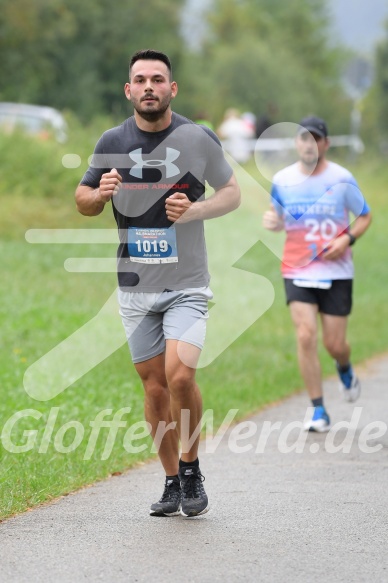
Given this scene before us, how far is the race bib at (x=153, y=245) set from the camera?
6.83 metres

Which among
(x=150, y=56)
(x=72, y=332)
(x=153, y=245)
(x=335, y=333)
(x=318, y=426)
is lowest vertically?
(x=318, y=426)

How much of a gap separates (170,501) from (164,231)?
142 centimetres

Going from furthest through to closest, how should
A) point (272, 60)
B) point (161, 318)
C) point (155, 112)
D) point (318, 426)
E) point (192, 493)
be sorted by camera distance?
point (272, 60) < point (318, 426) < point (161, 318) < point (192, 493) < point (155, 112)

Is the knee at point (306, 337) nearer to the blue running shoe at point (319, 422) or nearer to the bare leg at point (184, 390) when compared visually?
the blue running shoe at point (319, 422)

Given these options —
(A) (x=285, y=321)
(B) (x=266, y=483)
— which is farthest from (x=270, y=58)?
(B) (x=266, y=483)

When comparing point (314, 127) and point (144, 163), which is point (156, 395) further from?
point (314, 127)

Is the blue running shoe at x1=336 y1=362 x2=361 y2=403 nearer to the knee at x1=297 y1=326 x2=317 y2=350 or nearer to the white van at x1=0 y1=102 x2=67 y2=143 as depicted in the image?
the knee at x1=297 y1=326 x2=317 y2=350

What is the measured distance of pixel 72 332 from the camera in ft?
46.5

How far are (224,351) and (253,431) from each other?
426 centimetres

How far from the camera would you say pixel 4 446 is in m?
8.66

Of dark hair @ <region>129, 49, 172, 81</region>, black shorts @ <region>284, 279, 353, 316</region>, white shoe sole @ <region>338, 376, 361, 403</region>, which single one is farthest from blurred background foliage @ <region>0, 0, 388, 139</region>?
dark hair @ <region>129, 49, 172, 81</region>

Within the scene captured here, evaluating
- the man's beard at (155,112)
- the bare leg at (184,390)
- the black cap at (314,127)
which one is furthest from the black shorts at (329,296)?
the man's beard at (155,112)

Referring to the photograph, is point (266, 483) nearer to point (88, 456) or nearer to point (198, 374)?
point (88, 456)

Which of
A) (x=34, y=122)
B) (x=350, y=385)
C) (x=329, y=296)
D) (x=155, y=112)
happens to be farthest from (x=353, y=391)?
(x=34, y=122)
